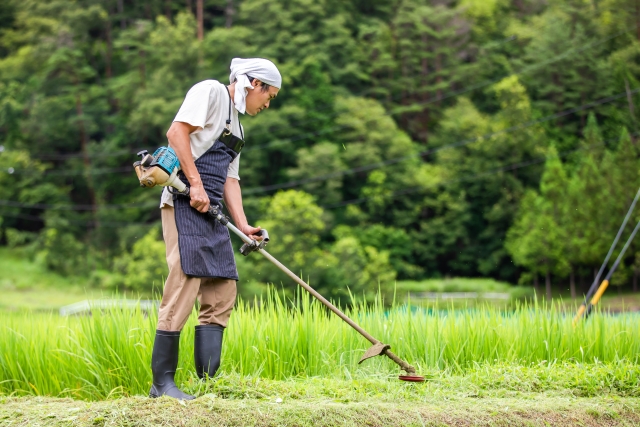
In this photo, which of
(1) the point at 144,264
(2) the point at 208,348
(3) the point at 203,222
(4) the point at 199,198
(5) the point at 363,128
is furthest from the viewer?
(5) the point at 363,128

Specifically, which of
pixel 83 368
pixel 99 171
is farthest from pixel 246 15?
pixel 83 368

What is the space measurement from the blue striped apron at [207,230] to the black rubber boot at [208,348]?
0.29 metres

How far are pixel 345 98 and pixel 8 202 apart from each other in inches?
811

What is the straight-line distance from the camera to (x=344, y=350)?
4867mm

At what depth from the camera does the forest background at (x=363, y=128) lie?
4038 cm

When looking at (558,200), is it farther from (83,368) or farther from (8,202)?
(83,368)

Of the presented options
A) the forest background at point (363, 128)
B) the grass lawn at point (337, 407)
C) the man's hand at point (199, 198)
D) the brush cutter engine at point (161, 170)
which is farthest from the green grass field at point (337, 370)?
the forest background at point (363, 128)

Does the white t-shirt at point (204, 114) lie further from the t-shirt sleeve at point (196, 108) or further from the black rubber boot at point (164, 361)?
the black rubber boot at point (164, 361)

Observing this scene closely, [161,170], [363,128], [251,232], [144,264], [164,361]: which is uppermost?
[363,128]

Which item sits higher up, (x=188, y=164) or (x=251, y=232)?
(x=188, y=164)

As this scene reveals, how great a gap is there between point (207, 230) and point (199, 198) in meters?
0.20

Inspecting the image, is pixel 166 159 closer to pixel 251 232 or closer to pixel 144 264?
pixel 251 232

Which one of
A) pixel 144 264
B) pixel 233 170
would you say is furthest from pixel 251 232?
pixel 144 264

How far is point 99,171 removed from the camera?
146 feet
